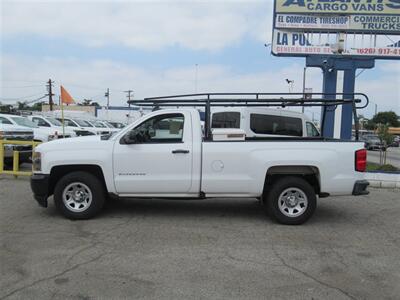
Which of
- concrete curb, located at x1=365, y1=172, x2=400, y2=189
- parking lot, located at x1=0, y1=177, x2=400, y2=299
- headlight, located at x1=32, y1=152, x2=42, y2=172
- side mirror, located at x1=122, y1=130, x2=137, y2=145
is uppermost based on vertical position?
side mirror, located at x1=122, y1=130, x2=137, y2=145

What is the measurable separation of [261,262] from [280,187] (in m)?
1.99

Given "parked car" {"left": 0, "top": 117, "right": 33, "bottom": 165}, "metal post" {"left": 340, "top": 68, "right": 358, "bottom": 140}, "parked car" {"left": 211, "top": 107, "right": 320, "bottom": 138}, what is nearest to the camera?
"parked car" {"left": 0, "top": 117, "right": 33, "bottom": 165}

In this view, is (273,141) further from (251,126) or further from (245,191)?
(251,126)

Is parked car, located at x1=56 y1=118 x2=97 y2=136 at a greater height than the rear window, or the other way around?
the rear window

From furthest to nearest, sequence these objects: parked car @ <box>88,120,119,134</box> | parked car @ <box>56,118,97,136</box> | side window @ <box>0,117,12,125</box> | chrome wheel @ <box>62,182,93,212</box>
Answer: parked car @ <box>88,120,119,134</box>, parked car @ <box>56,118,97,136</box>, side window @ <box>0,117,12,125</box>, chrome wheel @ <box>62,182,93,212</box>

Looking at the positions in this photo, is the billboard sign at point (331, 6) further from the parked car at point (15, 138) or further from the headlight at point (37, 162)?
the headlight at point (37, 162)

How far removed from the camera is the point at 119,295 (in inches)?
161

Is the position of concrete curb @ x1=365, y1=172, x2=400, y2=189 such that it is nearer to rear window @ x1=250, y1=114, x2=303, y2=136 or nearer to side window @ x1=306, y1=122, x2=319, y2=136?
side window @ x1=306, y1=122, x2=319, y2=136

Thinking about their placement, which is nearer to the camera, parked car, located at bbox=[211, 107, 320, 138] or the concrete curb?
the concrete curb

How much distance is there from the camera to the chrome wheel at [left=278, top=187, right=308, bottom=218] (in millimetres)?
6844

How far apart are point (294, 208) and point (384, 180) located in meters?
5.95

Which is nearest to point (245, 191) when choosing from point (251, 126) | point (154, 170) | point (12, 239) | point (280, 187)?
point (280, 187)

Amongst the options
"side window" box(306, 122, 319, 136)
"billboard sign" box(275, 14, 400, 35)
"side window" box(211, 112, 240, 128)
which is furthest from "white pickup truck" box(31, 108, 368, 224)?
"billboard sign" box(275, 14, 400, 35)

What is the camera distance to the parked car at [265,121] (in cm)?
1260
